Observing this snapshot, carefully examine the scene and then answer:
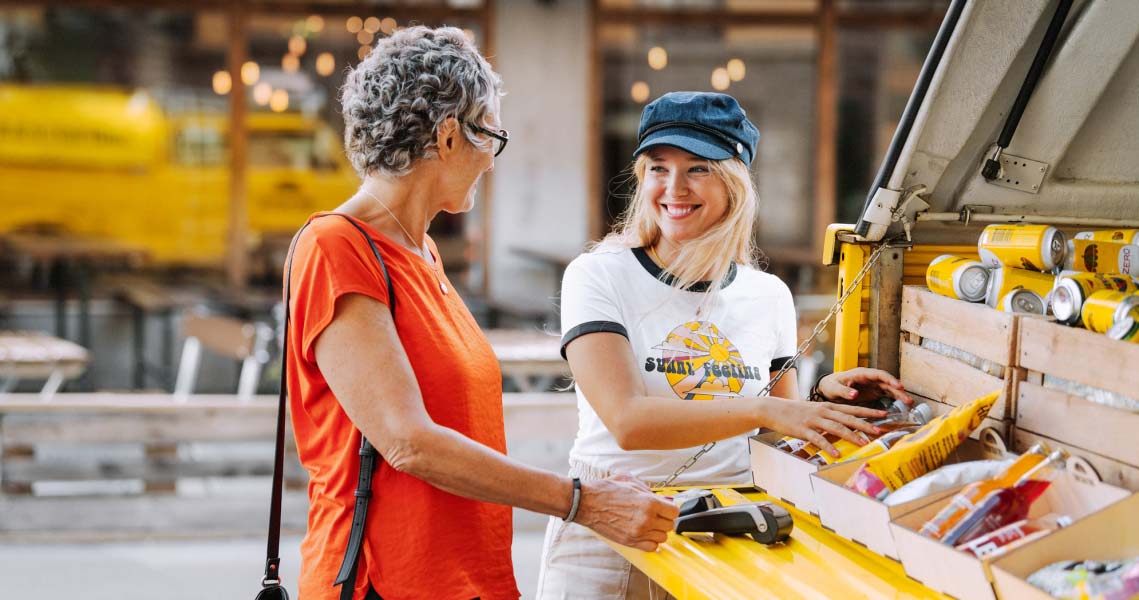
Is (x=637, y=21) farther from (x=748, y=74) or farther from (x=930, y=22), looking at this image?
(x=930, y=22)

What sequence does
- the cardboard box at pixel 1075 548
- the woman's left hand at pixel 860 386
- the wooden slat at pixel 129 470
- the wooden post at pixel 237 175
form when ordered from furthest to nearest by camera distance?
the wooden post at pixel 237 175
the wooden slat at pixel 129 470
the woman's left hand at pixel 860 386
the cardboard box at pixel 1075 548

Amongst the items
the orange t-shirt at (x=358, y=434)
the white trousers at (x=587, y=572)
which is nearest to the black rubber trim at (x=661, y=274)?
the white trousers at (x=587, y=572)

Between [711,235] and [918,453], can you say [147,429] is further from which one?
[918,453]

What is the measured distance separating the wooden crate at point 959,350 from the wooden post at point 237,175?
22.3 ft

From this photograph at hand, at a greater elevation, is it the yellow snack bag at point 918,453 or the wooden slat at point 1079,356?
the wooden slat at point 1079,356

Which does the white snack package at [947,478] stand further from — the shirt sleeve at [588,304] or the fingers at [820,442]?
the shirt sleeve at [588,304]

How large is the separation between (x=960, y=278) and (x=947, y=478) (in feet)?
1.54

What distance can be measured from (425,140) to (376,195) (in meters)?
0.13

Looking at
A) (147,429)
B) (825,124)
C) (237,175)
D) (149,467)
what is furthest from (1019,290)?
(237,175)

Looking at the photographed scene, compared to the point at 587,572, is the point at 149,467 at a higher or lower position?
lower

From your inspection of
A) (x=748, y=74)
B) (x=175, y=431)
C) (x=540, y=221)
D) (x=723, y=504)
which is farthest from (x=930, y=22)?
(x=723, y=504)

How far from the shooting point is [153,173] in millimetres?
8352

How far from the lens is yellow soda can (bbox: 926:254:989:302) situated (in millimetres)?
1917

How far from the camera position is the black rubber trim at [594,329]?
214 cm
